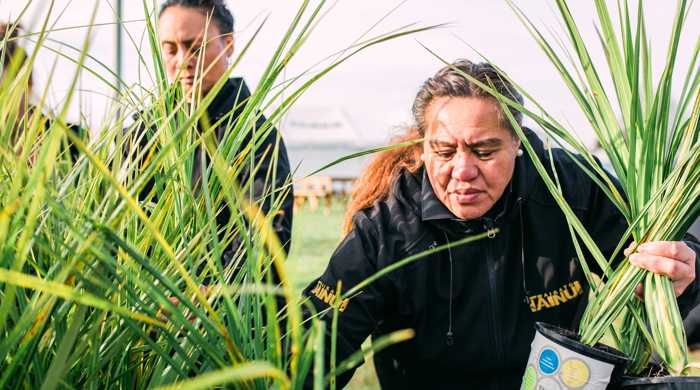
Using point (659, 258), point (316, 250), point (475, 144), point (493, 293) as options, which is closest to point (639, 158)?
point (659, 258)

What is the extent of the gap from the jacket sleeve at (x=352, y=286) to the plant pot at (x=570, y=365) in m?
0.57

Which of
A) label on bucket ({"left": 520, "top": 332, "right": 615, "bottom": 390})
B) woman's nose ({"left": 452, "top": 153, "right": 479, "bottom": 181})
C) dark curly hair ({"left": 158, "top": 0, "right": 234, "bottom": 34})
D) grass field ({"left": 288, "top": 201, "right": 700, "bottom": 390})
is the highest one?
dark curly hair ({"left": 158, "top": 0, "right": 234, "bottom": 34})

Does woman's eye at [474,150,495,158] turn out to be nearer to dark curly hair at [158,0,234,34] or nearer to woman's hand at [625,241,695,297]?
woman's hand at [625,241,695,297]

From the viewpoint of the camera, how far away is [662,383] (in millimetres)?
725

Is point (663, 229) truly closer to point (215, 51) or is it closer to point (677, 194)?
point (677, 194)

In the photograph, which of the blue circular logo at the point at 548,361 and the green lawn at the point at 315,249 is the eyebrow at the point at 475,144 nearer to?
the green lawn at the point at 315,249

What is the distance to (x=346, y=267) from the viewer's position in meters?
1.43

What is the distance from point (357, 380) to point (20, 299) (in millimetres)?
2327

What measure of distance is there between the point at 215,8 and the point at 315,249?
553 cm

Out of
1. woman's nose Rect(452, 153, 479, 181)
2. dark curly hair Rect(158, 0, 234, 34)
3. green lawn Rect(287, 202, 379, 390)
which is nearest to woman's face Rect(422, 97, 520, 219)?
woman's nose Rect(452, 153, 479, 181)

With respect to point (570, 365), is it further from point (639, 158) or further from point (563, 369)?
point (639, 158)

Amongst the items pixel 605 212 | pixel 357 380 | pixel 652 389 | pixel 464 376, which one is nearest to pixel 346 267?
pixel 464 376

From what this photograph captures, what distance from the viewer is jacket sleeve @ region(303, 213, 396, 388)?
1331 millimetres

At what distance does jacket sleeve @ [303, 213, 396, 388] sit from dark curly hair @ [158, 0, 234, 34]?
0.73 m
